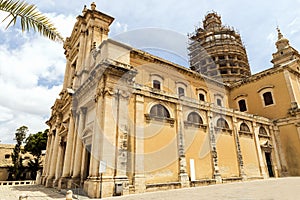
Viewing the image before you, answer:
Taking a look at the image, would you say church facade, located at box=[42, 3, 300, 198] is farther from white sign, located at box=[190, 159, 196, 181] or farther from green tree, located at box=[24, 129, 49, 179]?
green tree, located at box=[24, 129, 49, 179]

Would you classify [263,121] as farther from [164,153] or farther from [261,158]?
[164,153]

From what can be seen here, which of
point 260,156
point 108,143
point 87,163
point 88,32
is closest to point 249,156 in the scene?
point 260,156

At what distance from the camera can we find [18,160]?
1340 inches

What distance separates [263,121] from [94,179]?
17.6 m

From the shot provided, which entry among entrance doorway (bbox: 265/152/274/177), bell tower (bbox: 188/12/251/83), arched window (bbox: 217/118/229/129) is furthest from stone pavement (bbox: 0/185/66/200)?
bell tower (bbox: 188/12/251/83)

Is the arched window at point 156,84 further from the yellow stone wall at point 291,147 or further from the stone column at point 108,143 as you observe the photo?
the yellow stone wall at point 291,147

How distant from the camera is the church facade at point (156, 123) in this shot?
11.3m

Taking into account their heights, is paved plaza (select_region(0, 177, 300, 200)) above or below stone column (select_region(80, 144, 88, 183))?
below

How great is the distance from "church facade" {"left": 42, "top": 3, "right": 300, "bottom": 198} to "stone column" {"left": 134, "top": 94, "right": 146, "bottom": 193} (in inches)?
2.0

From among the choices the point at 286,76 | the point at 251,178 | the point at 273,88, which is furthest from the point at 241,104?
the point at 251,178

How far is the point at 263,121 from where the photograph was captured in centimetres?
2062

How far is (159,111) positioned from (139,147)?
9.80ft

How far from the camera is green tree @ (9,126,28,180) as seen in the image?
106ft

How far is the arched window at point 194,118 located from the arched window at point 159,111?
2086 mm
